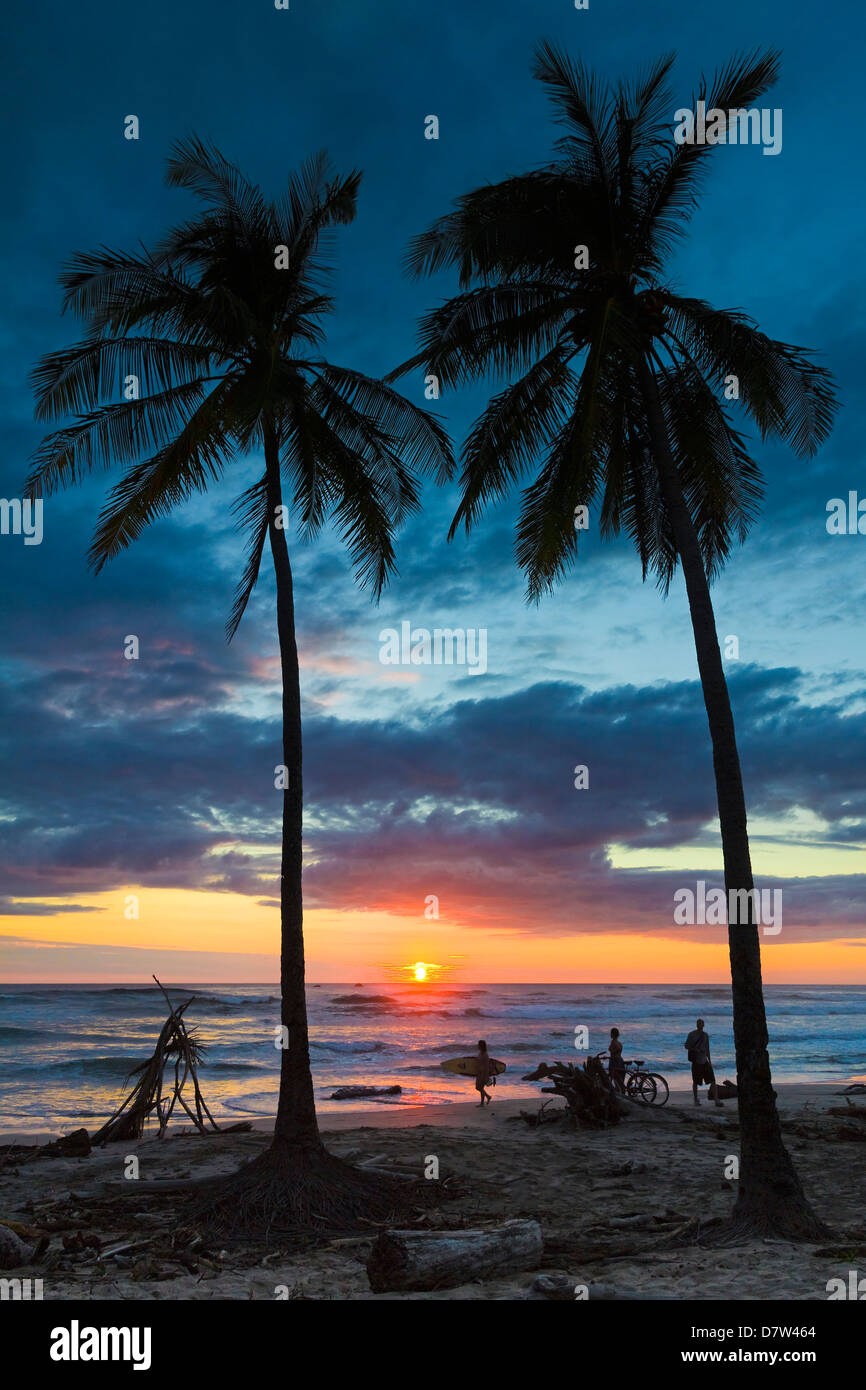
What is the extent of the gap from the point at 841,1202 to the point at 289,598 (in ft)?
33.5

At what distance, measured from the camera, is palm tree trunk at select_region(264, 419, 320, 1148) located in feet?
38.1

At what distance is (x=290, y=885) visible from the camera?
12.0m

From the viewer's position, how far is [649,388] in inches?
468

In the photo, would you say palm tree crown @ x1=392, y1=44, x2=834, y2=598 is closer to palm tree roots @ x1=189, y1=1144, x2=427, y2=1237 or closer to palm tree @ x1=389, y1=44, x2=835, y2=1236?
palm tree @ x1=389, y1=44, x2=835, y2=1236

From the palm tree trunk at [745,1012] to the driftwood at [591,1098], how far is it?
829cm

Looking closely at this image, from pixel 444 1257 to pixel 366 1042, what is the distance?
42121mm

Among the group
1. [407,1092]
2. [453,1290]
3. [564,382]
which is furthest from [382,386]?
[407,1092]

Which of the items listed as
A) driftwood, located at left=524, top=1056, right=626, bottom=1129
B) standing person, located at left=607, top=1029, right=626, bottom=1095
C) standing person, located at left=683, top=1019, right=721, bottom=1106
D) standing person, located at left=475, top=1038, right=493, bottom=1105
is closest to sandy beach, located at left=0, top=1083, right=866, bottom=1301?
driftwood, located at left=524, top=1056, right=626, bottom=1129

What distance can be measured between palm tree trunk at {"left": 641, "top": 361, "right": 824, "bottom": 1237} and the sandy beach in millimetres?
525

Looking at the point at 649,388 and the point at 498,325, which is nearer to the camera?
the point at 649,388

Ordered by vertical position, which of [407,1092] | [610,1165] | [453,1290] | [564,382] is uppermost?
[564,382]

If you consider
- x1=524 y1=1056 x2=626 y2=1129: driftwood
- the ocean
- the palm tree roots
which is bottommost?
the ocean
